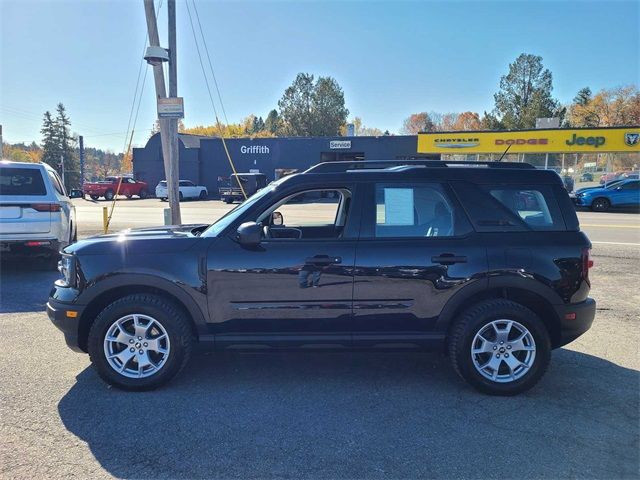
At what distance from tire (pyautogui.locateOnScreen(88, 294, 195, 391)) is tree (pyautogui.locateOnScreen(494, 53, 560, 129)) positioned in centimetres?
6189

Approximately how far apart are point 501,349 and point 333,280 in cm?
147

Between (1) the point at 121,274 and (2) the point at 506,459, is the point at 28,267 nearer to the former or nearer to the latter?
(1) the point at 121,274

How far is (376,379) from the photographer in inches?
161

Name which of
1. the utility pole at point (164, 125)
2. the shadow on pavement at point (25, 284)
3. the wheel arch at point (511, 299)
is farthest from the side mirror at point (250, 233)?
the utility pole at point (164, 125)

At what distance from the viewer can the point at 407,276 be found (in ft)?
12.3

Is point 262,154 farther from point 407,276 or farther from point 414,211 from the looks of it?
point 407,276

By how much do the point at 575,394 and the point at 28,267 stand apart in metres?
9.01

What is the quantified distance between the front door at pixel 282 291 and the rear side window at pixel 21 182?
537 cm

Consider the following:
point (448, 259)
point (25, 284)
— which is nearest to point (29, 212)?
point (25, 284)

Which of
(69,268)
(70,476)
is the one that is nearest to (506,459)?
(70,476)

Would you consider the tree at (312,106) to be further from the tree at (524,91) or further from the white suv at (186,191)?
the white suv at (186,191)

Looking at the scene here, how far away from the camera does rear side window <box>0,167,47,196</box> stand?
24.3ft

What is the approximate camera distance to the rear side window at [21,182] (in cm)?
742

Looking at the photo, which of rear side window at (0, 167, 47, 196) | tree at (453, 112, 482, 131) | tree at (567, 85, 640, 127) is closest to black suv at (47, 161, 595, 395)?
rear side window at (0, 167, 47, 196)
